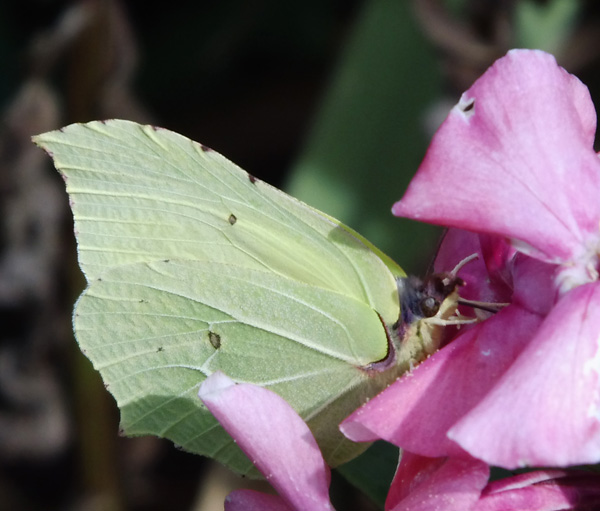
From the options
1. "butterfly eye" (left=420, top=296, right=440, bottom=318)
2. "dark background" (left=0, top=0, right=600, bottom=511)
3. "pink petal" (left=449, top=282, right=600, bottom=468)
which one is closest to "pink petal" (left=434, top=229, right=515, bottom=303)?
"butterfly eye" (left=420, top=296, right=440, bottom=318)

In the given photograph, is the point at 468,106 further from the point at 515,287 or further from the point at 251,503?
the point at 251,503

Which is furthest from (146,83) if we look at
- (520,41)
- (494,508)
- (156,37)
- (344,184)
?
(494,508)

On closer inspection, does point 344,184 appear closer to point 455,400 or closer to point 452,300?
point 452,300

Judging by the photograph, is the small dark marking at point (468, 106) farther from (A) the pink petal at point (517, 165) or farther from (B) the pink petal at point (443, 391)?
(B) the pink petal at point (443, 391)

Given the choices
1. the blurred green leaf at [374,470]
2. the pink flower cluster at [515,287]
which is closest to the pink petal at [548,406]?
the pink flower cluster at [515,287]

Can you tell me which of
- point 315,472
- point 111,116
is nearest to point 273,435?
point 315,472

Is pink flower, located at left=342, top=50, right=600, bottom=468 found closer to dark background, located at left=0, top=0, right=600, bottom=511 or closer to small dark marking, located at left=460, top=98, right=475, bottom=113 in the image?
small dark marking, located at left=460, top=98, right=475, bottom=113
